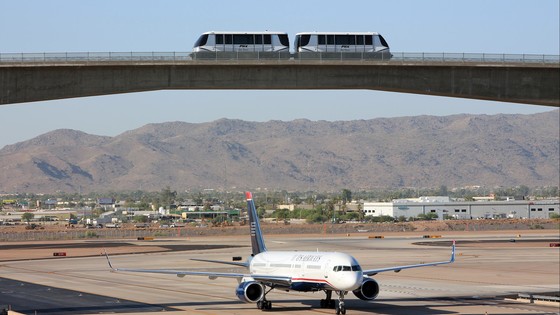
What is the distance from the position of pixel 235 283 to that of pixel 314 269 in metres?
23.5

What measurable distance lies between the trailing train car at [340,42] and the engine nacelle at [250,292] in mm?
14231

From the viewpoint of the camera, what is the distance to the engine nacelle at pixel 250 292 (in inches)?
2071

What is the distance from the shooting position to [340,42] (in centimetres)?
6269

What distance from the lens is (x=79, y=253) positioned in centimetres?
11269

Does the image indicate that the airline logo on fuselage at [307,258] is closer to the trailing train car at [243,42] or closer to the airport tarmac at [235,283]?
the airport tarmac at [235,283]

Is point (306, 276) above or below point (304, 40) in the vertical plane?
below

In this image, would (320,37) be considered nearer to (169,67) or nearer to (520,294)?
(169,67)

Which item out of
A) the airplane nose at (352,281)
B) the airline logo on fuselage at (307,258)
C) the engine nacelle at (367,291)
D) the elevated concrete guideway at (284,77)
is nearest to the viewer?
the elevated concrete guideway at (284,77)

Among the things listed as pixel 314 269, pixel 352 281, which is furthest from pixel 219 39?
pixel 352 281

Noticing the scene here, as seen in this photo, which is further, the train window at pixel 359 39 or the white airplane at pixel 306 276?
the train window at pixel 359 39

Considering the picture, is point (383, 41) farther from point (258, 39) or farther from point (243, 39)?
point (243, 39)

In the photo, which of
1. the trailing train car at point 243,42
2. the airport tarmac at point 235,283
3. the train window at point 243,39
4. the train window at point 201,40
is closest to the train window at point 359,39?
the trailing train car at point 243,42

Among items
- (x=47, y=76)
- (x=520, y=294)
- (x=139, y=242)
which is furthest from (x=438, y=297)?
(x=139, y=242)

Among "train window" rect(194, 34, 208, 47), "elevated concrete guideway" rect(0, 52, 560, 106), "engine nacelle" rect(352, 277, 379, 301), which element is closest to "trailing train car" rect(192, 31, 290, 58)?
"train window" rect(194, 34, 208, 47)
